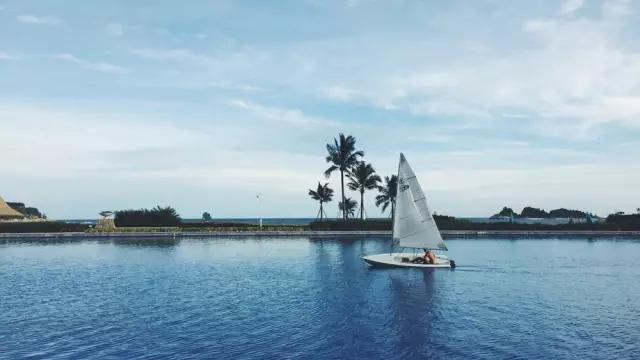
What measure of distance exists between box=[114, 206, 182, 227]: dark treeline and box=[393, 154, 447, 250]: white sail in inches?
3152

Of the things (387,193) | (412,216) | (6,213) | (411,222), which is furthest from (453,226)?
(6,213)

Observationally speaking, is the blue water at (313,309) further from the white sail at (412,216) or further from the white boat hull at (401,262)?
the white sail at (412,216)

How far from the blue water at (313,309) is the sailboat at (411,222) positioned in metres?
1.64

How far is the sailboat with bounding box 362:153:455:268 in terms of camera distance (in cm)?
6081

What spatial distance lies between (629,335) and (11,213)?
148150 mm

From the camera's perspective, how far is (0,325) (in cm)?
3291

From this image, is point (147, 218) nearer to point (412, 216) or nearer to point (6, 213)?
point (6, 213)

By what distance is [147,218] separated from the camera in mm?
124938

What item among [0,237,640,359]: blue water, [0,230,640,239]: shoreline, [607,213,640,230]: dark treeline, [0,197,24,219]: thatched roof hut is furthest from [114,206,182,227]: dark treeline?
[607,213,640,230]: dark treeline

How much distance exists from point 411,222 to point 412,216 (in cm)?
80

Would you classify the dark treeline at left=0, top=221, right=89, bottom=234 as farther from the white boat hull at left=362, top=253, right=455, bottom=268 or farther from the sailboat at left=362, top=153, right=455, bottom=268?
the sailboat at left=362, top=153, right=455, bottom=268

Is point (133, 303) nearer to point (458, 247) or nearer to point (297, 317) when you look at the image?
point (297, 317)

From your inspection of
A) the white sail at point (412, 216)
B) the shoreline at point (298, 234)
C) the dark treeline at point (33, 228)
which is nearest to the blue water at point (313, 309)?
the white sail at point (412, 216)

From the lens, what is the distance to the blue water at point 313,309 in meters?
28.6
